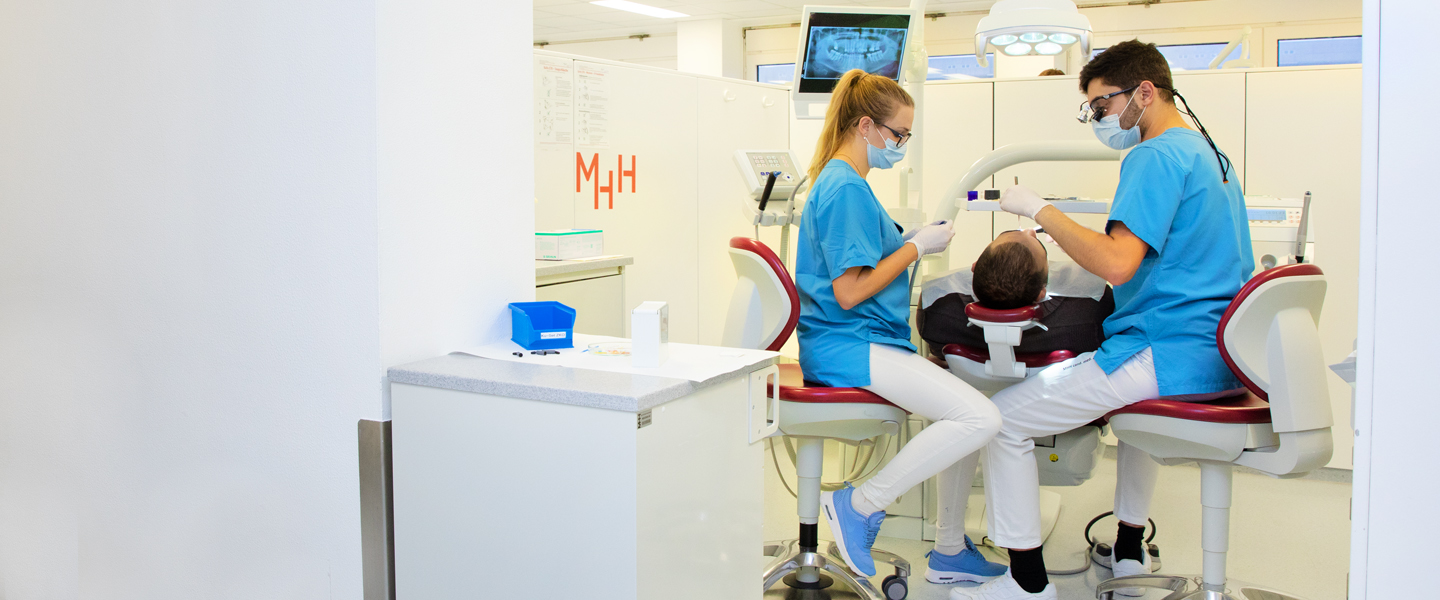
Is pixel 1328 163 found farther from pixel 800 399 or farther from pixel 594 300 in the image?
pixel 594 300

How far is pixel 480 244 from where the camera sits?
1706 mm

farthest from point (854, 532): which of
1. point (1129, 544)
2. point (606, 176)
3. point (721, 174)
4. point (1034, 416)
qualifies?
point (721, 174)

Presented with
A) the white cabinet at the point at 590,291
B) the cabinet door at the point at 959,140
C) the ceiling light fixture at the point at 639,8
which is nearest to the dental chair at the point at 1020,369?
the white cabinet at the point at 590,291

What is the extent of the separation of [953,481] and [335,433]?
5.22 feet

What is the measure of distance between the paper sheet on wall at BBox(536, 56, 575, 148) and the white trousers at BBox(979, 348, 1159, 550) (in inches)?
66.3

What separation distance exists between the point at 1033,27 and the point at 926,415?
115 cm

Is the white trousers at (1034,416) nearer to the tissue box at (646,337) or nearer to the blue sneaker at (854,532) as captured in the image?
the blue sneaker at (854,532)

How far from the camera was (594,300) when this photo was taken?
2.78 metres

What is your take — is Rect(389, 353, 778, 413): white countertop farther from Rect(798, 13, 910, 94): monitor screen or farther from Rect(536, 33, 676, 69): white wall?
Rect(536, 33, 676, 69): white wall

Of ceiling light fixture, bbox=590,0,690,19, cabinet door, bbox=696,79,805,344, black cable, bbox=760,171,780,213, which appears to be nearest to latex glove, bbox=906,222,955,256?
black cable, bbox=760,171,780,213

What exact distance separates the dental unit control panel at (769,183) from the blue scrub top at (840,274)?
515 millimetres

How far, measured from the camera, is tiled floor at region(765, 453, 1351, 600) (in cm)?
261

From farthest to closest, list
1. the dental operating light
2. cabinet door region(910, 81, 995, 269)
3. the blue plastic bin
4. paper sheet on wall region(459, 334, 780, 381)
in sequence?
cabinet door region(910, 81, 995, 269)
the dental operating light
the blue plastic bin
paper sheet on wall region(459, 334, 780, 381)

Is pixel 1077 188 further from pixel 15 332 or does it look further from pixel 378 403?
pixel 15 332
